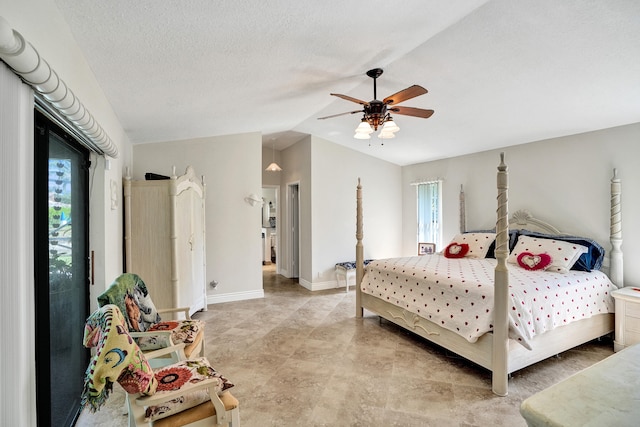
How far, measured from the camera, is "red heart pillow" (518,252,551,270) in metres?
3.31

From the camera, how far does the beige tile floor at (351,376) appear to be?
212cm

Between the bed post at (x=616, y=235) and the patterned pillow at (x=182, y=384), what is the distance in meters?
3.92

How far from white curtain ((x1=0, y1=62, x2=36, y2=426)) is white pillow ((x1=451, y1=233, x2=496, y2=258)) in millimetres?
4381

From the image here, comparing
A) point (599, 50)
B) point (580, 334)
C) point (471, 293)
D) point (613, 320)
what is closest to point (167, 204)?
point (471, 293)

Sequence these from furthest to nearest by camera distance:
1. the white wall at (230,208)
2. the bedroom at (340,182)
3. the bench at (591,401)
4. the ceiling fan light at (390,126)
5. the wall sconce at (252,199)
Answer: the wall sconce at (252,199) → the white wall at (230,208) → the ceiling fan light at (390,126) → the bedroom at (340,182) → the bench at (591,401)

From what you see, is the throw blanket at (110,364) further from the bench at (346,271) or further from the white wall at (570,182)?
the white wall at (570,182)

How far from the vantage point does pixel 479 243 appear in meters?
4.31

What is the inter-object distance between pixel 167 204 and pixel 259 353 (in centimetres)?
190

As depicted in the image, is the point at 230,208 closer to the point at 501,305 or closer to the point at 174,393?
the point at 174,393

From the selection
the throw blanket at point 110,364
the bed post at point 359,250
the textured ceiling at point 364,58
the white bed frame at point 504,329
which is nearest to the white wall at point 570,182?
the white bed frame at point 504,329

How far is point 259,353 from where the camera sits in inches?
120

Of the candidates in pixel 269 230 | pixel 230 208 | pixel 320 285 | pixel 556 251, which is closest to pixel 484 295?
pixel 556 251

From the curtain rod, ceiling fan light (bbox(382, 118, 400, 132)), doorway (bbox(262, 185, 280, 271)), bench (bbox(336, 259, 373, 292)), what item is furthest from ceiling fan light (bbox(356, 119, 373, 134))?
doorway (bbox(262, 185, 280, 271))

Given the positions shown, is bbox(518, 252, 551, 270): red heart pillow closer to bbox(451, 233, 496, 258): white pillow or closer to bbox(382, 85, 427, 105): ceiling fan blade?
bbox(451, 233, 496, 258): white pillow
